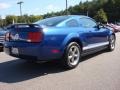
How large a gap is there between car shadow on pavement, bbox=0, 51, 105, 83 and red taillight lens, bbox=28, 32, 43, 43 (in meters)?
0.82

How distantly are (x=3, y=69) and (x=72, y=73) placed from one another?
6.20ft

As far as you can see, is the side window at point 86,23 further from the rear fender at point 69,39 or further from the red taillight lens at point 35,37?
the red taillight lens at point 35,37

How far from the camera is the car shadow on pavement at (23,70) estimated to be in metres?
6.17

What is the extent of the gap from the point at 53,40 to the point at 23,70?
121 cm

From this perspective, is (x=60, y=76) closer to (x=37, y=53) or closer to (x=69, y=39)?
(x=37, y=53)

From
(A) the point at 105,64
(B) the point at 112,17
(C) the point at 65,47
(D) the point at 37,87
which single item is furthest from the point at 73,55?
(B) the point at 112,17

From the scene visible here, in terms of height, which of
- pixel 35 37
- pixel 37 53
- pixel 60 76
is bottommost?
pixel 60 76

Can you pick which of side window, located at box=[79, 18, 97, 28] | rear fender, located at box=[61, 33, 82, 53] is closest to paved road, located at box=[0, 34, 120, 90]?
rear fender, located at box=[61, 33, 82, 53]

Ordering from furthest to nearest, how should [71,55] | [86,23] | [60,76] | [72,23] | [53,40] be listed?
[86,23] < [72,23] < [71,55] < [53,40] < [60,76]

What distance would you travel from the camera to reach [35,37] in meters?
6.36

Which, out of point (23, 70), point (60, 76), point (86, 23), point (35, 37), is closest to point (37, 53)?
point (35, 37)

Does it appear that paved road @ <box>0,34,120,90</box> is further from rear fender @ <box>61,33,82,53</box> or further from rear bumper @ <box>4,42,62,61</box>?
rear fender @ <box>61,33,82,53</box>

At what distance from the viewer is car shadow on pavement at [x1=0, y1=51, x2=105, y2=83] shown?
6167 mm

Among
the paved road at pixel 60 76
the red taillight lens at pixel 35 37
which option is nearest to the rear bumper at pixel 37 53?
the red taillight lens at pixel 35 37
